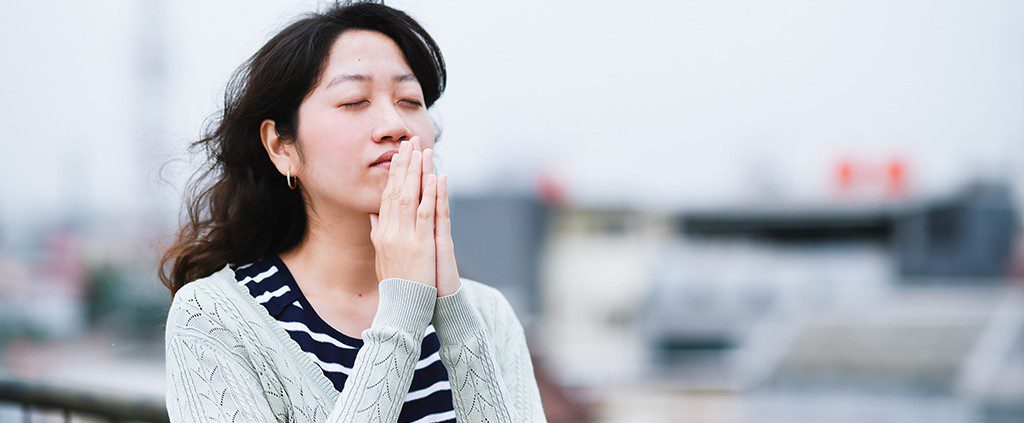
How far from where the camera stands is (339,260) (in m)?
A: 1.50

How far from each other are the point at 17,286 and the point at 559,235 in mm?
19765

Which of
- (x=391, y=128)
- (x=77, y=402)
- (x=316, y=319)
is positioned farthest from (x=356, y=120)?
(x=77, y=402)

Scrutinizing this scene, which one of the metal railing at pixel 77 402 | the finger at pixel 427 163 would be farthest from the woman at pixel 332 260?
the metal railing at pixel 77 402

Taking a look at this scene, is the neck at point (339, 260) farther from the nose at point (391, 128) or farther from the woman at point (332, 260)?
the nose at point (391, 128)

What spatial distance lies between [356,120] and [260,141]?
23cm

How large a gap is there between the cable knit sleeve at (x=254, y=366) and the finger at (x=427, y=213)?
77 mm

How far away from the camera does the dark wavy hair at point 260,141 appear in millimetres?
1431

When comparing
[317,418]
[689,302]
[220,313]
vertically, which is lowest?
[689,302]

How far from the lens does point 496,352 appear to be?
5.16 ft

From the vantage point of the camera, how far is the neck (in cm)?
A: 148

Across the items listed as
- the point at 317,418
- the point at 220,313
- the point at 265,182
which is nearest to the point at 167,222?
the point at 265,182

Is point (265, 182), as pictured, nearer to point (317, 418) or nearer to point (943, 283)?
point (317, 418)

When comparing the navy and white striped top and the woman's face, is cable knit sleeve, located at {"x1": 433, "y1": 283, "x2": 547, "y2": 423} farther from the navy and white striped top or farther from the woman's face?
the woman's face

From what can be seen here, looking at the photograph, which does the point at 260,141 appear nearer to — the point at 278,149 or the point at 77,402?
the point at 278,149
